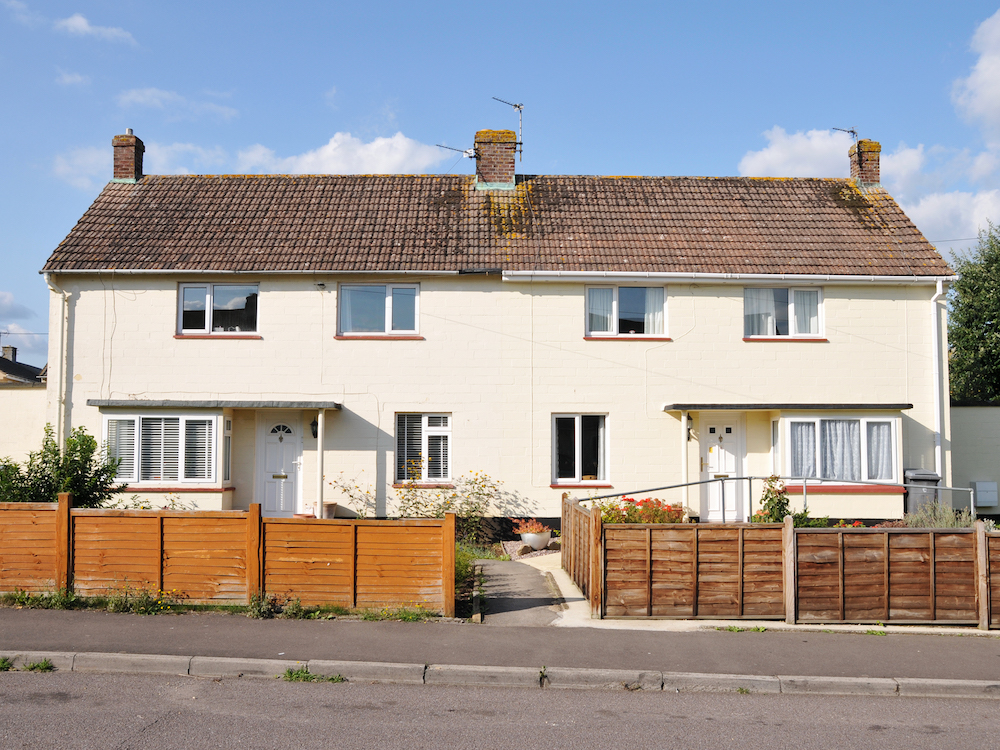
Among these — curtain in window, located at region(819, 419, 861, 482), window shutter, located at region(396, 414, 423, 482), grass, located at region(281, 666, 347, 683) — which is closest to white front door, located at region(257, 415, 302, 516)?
window shutter, located at region(396, 414, 423, 482)

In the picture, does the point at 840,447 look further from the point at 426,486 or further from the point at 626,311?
the point at 426,486

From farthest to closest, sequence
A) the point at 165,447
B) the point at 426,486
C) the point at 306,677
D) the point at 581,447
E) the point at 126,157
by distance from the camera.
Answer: the point at 126,157, the point at 581,447, the point at 426,486, the point at 165,447, the point at 306,677

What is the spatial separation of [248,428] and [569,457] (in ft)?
21.7

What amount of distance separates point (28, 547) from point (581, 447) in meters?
10.0

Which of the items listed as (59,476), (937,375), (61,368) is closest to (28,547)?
(59,476)

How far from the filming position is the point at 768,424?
16594 mm

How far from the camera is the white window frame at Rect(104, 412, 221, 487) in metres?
15.4

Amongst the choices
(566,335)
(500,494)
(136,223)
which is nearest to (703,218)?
(566,335)

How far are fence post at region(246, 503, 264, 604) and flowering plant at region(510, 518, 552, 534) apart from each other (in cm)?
659

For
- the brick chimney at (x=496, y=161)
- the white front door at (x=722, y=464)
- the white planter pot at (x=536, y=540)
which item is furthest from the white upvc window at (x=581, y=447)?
the brick chimney at (x=496, y=161)

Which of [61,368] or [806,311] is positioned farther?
[806,311]

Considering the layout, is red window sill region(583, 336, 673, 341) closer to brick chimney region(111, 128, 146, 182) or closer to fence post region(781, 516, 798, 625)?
fence post region(781, 516, 798, 625)

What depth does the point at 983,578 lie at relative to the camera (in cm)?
955

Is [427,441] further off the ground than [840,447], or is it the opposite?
[427,441]
